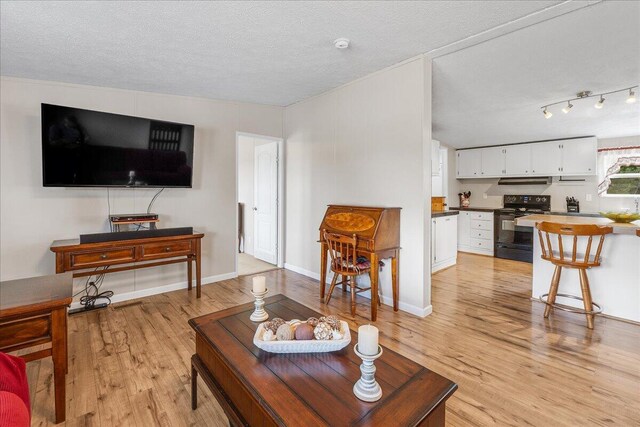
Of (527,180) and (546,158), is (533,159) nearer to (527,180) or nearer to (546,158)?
(546,158)

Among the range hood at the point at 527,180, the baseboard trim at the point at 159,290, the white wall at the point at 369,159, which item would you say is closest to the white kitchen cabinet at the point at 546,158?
the range hood at the point at 527,180

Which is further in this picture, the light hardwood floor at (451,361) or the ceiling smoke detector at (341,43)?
the ceiling smoke detector at (341,43)

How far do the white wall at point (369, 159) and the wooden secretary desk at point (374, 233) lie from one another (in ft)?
0.41

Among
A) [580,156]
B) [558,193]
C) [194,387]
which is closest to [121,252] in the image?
[194,387]

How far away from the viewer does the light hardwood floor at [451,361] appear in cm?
171

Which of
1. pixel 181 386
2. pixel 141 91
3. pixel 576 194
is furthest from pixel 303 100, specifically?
pixel 576 194

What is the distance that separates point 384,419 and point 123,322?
283 centimetres

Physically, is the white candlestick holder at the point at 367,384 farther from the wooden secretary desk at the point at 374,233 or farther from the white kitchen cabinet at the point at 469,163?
the white kitchen cabinet at the point at 469,163

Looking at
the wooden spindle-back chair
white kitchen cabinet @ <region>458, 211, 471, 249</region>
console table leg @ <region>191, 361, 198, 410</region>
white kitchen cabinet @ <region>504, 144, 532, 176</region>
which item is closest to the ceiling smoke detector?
the wooden spindle-back chair

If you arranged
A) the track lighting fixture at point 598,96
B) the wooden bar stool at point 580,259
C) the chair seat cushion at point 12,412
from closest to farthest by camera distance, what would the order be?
the chair seat cushion at point 12,412 < the wooden bar stool at point 580,259 < the track lighting fixture at point 598,96

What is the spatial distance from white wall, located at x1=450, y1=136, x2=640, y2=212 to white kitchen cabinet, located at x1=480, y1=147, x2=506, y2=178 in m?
0.33

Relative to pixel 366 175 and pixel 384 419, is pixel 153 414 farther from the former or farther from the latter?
pixel 366 175

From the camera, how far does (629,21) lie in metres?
2.13

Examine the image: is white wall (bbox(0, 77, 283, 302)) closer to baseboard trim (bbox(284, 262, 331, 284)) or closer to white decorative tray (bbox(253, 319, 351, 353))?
baseboard trim (bbox(284, 262, 331, 284))
